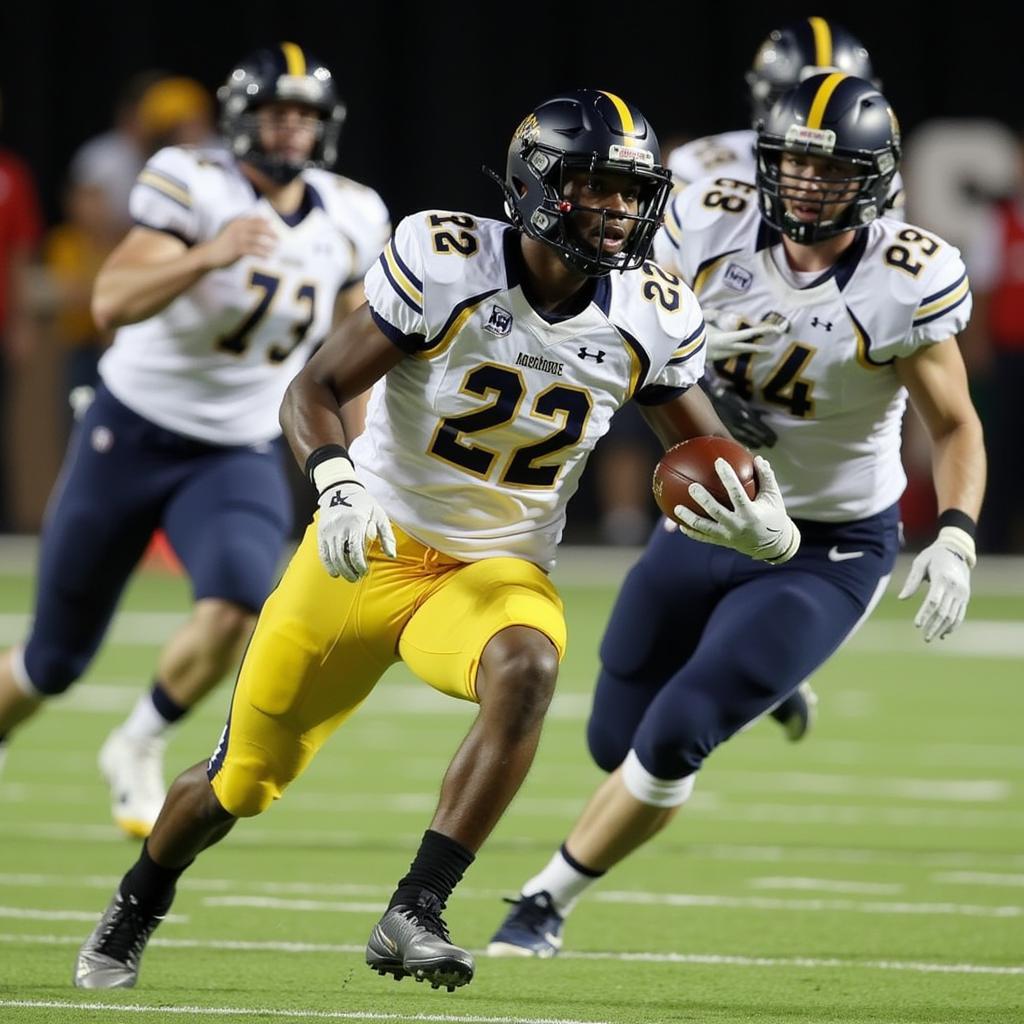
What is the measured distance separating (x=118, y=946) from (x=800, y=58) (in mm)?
2886

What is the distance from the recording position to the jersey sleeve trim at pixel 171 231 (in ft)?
18.1

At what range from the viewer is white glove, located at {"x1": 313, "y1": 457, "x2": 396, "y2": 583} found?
3.60 m

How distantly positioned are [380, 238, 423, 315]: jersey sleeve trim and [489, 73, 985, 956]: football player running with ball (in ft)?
3.26

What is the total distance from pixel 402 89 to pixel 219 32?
108cm

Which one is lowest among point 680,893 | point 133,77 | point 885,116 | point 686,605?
point 133,77

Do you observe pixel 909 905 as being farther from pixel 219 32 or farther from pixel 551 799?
pixel 219 32

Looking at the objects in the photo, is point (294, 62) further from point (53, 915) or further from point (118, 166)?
point (118, 166)

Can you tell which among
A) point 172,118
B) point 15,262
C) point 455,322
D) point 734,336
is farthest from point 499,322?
point 15,262

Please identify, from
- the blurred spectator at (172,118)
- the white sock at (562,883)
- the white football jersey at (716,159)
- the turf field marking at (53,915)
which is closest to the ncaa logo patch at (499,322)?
the white sock at (562,883)

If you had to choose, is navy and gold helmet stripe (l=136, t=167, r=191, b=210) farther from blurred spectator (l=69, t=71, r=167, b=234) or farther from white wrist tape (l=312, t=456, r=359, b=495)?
blurred spectator (l=69, t=71, r=167, b=234)

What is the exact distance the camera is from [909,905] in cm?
492

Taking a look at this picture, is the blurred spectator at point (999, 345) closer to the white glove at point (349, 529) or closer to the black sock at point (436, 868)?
the white glove at point (349, 529)

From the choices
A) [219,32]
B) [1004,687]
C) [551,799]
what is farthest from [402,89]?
[551,799]

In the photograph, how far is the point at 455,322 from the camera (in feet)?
12.4
